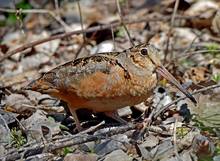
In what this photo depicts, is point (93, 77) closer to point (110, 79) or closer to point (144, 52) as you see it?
point (110, 79)

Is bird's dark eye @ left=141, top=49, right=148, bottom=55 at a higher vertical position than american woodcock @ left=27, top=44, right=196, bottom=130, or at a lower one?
higher

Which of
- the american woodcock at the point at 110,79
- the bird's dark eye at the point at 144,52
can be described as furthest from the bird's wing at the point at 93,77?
the bird's dark eye at the point at 144,52

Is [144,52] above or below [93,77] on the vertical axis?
above

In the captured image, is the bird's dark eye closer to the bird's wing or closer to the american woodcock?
the american woodcock

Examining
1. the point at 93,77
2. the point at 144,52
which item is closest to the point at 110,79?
the point at 93,77

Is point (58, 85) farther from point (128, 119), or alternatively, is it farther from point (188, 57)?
point (188, 57)

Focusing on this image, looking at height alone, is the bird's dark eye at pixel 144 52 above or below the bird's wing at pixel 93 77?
above

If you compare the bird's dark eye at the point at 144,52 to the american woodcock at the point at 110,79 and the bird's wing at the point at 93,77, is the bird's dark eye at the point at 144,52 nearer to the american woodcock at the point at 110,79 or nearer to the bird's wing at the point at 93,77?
the american woodcock at the point at 110,79

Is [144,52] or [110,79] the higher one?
[144,52]

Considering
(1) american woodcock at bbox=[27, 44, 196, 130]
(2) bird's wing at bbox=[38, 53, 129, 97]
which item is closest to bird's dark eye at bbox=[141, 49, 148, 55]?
(1) american woodcock at bbox=[27, 44, 196, 130]
